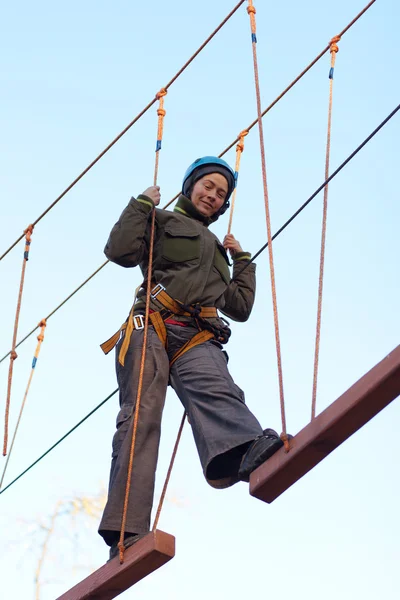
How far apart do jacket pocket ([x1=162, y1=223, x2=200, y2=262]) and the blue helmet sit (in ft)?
1.24

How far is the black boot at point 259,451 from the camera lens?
13.3ft

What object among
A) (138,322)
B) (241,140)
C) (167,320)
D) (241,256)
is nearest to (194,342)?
(167,320)

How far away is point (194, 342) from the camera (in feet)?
16.0

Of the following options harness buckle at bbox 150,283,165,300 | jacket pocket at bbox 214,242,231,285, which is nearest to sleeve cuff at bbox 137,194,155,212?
harness buckle at bbox 150,283,165,300

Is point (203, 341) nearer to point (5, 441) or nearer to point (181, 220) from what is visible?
point (181, 220)

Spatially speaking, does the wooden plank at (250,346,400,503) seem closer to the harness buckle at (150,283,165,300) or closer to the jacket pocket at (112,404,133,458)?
the jacket pocket at (112,404,133,458)

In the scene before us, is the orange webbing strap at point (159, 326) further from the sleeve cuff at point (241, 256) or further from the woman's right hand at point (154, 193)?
the sleeve cuff at point (241, 256)

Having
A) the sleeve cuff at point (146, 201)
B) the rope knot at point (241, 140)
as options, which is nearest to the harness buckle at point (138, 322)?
the sleeve cuff at point (146, 201)

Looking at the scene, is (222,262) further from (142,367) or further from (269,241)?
(269,241)

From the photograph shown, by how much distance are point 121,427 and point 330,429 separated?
1.16 meters

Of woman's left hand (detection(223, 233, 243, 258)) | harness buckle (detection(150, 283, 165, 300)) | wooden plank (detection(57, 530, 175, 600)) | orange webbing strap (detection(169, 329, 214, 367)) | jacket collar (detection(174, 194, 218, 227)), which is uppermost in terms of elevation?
jacket collar (detection(174, 194, 218, 227))

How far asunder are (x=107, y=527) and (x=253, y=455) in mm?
648

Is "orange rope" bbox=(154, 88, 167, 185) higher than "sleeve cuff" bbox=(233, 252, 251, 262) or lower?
higher

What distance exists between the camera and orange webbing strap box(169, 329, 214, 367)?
16.0 feet
